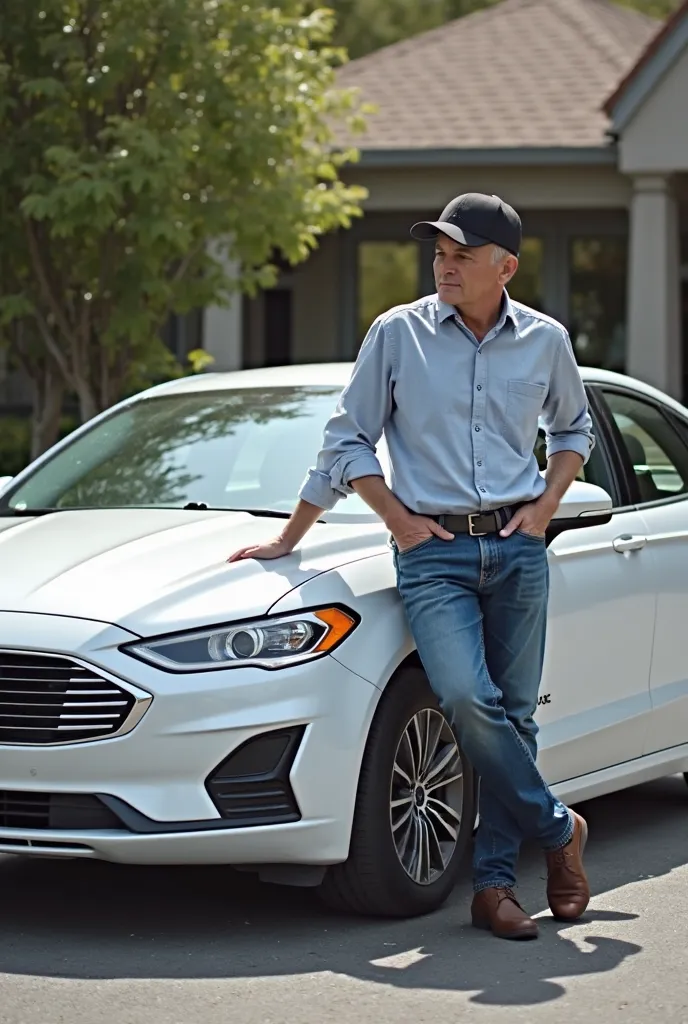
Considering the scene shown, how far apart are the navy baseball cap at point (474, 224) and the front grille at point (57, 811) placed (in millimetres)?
1717

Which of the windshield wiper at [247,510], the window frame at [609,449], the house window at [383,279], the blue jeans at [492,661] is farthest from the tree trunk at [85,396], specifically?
the house window at [383,279]

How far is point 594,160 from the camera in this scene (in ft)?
56.2

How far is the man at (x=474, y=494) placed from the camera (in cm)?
518

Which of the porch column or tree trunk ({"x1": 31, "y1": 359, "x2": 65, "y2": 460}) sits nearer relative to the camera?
tree trunk ({"x1": 31, "y1": 359, "x2": 65, "y2": 460})

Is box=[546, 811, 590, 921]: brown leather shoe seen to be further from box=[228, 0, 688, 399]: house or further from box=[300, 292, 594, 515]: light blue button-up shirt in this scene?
box=[228, 0, 688, 399]: house

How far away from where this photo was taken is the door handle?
6.31 meters

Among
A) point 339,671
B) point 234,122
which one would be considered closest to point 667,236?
point 234,122

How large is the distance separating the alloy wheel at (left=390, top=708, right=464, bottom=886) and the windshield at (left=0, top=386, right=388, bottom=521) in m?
0.78

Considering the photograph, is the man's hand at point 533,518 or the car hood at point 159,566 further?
the man's hand at point 533,518

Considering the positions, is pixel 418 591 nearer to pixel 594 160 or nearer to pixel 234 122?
pixel 234 122

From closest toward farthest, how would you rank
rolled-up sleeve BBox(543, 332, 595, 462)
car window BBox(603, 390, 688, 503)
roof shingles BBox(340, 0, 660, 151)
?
rolled-up sleeve BBox(543, 332, 595, 462), car window BBox(603, 390, 688, 503), roof shingles BBox(340, 0, 660, 151)

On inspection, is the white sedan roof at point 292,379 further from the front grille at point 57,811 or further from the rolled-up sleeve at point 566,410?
the front grille at point 57,811

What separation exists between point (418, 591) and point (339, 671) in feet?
1.01

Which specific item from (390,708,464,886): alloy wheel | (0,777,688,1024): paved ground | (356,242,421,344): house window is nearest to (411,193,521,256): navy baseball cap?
(390,708,464,886): alloy wheel
